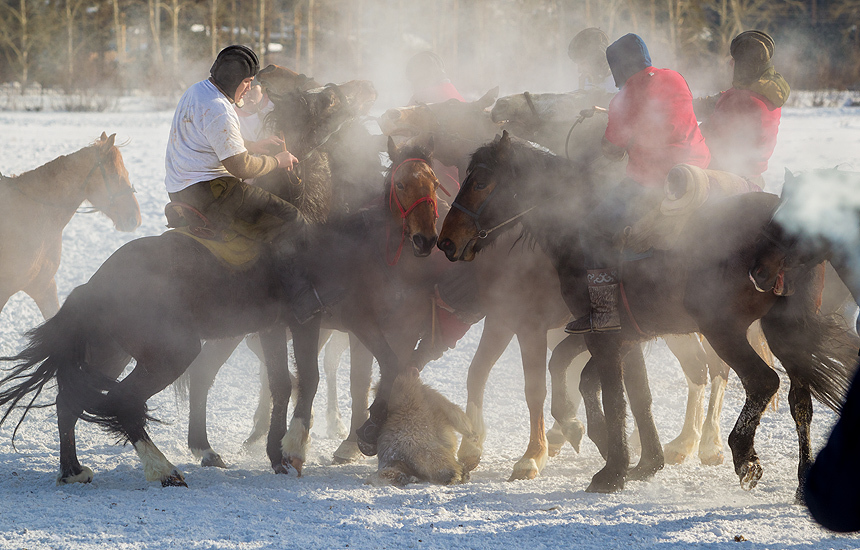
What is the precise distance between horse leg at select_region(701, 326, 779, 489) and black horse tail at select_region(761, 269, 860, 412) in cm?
19

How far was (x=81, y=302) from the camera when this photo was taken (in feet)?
16.7

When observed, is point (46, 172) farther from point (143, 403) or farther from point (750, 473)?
point (750, 473)

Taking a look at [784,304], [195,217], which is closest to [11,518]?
[195,217]

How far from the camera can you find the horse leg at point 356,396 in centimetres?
605

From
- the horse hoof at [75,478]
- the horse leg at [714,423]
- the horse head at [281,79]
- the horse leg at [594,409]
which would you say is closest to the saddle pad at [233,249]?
the horse hoof at [75,478]

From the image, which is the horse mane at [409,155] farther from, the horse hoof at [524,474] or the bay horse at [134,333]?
the horse hoof at [524,474]

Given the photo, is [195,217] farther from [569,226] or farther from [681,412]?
[681,412]

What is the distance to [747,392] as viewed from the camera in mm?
4562

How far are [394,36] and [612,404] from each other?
2218cm

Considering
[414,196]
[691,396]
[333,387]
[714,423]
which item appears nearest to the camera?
[414,196]

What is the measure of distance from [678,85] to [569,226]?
1092 mm

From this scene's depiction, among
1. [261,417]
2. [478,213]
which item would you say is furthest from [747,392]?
[261,417]

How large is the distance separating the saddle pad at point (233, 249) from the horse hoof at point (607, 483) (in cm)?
270

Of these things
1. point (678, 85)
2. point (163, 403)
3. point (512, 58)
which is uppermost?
point (512, 58)
